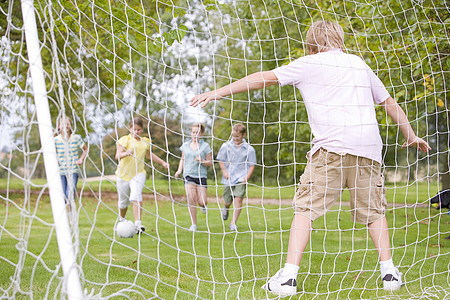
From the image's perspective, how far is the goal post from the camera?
2.32 m

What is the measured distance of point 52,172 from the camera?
2.39 m

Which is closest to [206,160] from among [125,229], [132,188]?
[132,188]

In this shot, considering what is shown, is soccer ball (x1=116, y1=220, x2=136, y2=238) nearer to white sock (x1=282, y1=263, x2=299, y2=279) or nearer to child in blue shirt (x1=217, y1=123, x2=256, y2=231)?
child in blue shirt (x1=217, y1=123, x2=256, y2=231)

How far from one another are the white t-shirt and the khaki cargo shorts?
0.06 metres

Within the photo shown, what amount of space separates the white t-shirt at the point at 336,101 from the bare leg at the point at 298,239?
1.46 ft

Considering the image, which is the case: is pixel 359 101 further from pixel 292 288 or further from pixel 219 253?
pixel 219 253

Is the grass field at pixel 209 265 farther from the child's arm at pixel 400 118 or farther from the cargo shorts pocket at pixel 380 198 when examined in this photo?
the child's arm at pixel 400 118

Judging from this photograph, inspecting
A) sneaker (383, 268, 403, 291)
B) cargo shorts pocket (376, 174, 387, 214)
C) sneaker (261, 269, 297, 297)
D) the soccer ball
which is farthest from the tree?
the soccer ball

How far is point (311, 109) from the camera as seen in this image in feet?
10.9

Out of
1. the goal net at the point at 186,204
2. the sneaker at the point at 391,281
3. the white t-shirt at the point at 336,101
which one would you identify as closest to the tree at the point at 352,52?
the goal net at the point at 186,204

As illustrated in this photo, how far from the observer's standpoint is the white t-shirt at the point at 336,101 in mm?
3262

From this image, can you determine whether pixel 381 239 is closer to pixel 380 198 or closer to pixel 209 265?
pixel 380 198

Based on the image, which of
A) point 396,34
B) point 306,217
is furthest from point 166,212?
point 306,217

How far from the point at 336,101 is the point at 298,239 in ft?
2.94
